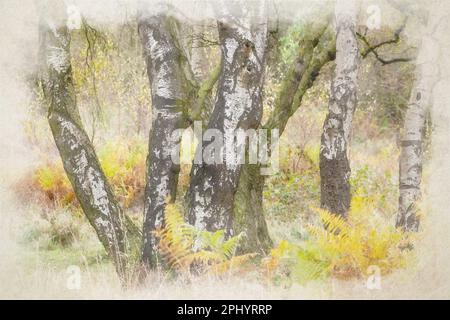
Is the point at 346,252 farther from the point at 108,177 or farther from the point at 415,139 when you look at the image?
the point at 108,177

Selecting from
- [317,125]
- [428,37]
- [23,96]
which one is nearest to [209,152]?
[428,37]

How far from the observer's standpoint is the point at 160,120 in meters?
5.58

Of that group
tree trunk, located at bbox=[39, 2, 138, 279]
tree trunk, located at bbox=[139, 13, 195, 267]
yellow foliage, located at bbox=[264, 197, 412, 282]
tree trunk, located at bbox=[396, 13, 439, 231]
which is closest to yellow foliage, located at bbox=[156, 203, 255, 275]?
tree trunk, located at bbox=[139, 13, 195, 267]

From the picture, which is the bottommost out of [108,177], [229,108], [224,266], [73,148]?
[224,266]

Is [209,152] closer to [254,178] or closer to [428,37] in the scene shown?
[254,178]

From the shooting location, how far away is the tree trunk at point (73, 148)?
19.7ft

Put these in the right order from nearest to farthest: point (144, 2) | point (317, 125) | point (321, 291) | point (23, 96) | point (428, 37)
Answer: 1. point (321, 291)
2. point (144, 2)
3. point (428, 37)
4. point (23, 96)
5. point (317, 125)

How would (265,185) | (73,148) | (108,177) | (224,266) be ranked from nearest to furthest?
(224,266) → (73,148) → (108,177) → (265,185)

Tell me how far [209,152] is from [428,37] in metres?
2.72

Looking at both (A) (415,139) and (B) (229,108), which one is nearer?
(B) (229,108)

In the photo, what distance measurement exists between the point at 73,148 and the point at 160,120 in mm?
1038

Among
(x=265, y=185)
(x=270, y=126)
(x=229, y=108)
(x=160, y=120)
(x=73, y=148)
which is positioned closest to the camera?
(x=229, y=108)

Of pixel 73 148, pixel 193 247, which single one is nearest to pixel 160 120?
pixel 73 148

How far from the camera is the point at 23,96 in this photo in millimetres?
11422
